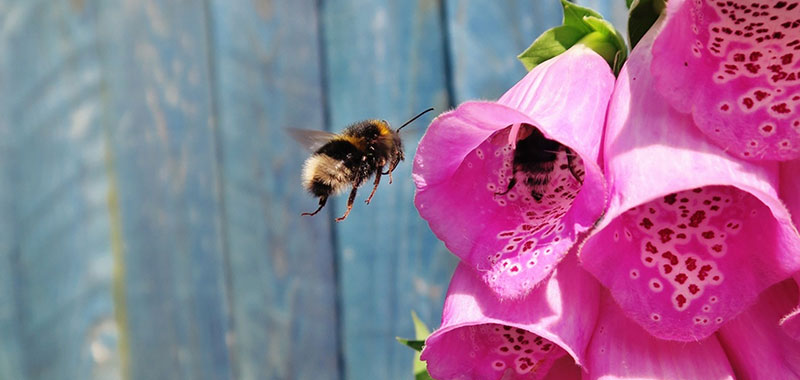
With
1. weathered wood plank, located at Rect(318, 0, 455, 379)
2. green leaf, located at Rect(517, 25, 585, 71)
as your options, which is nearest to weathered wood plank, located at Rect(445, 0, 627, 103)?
weathered wood plank, located at Rect(318, 0, 455, 379)

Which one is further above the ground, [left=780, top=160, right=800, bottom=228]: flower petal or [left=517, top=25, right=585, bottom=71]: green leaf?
[left=517, top=25, right=585, bottom=71]: green leaf

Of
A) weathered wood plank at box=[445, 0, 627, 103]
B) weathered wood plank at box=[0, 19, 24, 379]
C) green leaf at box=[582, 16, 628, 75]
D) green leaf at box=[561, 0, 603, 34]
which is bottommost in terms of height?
weathered wood plank at box=[0, 19, 24, 379]

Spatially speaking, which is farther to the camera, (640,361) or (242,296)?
(242,296)

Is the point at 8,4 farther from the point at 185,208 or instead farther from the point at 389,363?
the point at 389,363

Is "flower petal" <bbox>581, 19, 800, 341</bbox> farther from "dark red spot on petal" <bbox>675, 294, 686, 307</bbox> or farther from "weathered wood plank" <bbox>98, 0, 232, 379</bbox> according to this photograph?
"weathered wood plank" <bbox>98, 0, 232, 379</bbox>

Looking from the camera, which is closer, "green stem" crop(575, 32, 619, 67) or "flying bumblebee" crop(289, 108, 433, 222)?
"green stem" crop(575, 32, 619, 67)

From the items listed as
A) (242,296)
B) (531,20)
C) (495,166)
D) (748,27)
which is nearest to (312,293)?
(242,296)

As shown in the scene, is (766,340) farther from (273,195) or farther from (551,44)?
(273,195)

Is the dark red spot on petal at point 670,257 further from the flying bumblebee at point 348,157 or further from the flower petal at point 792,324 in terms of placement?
the flying bumblebee at point 348,157
